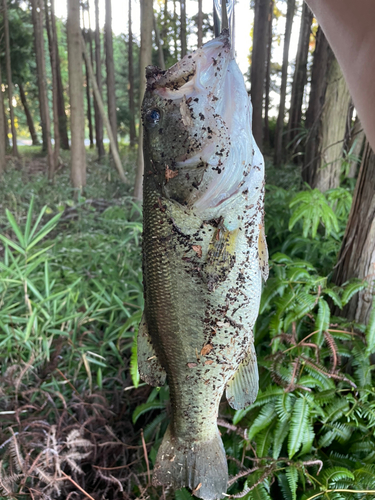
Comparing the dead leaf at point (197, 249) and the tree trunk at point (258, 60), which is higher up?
the tree trunk at point (258, 60)

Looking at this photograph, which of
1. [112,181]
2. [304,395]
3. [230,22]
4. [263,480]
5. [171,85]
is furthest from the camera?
[112,181]

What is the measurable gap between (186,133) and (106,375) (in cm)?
259

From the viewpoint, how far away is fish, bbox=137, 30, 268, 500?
105 cm

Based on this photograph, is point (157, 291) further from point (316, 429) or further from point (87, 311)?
point (87, 311)

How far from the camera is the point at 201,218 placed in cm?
110

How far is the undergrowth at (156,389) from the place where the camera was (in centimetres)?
183

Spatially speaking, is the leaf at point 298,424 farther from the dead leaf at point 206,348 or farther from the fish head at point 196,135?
the fish head at point 196,135

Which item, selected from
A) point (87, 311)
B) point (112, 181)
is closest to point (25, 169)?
point (112, 181)

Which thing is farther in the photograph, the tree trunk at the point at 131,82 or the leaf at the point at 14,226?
the tree trunk at the point at 131,82

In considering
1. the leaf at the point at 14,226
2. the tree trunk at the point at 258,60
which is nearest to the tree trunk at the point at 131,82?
the tree trunk at the point at 258,60

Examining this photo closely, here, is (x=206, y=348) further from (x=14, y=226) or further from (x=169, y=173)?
(x=14, y=226)

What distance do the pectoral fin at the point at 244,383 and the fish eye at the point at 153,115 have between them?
0.92m

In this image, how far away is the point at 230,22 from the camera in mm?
933

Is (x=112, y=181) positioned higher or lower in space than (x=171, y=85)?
higher
